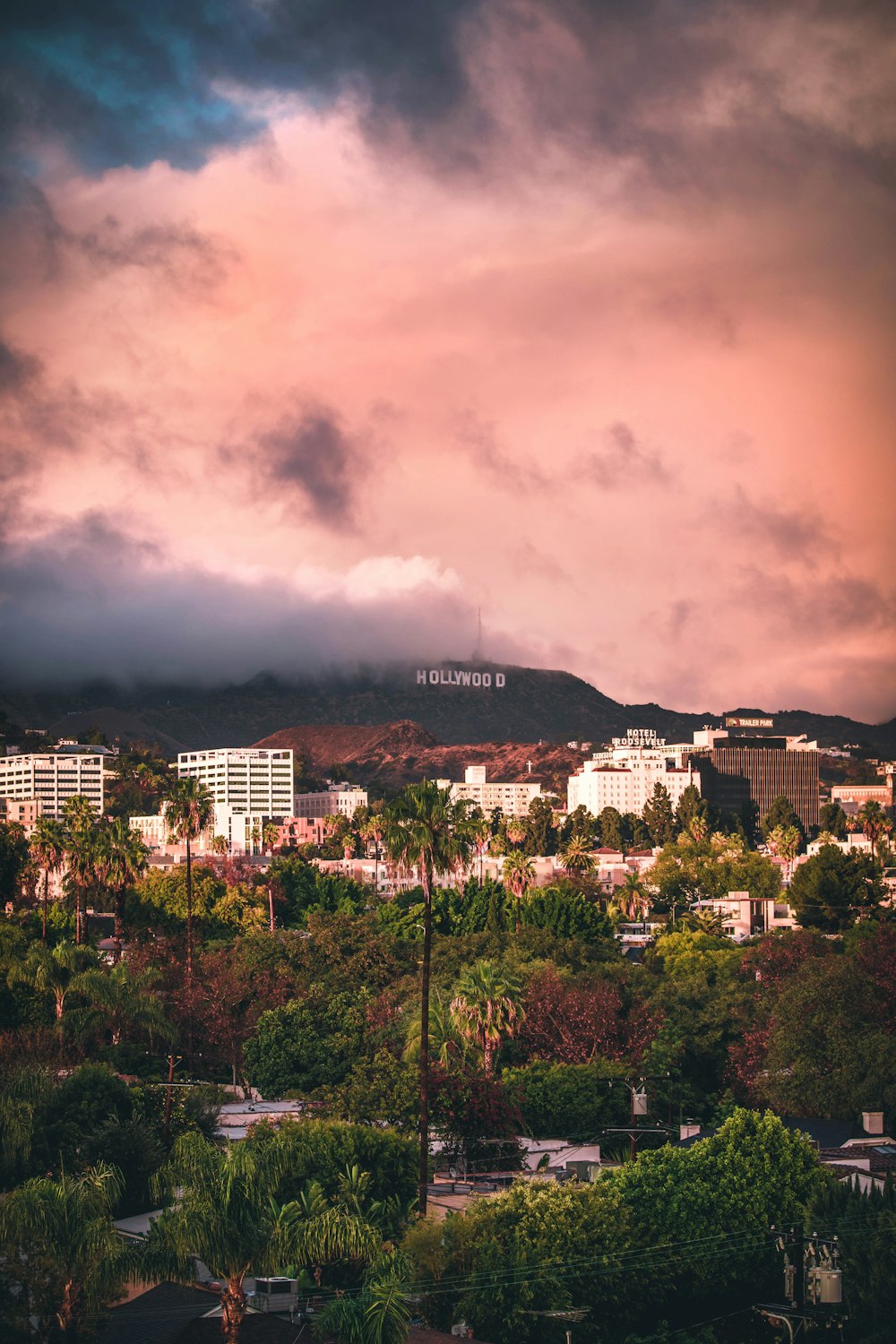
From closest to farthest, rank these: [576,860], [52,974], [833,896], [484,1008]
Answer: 1. [484,1008]
2. [52,974]
3. [833,896]
4. [576,860]

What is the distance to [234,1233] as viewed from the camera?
3288 centimetres

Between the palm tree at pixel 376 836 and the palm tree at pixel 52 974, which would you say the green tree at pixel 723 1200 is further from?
the palm tree at pixel 376 836

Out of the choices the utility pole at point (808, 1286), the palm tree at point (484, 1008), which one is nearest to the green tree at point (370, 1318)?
the utility pole at point (808, 1286)

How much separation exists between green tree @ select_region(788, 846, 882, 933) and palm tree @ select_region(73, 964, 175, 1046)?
66421mm

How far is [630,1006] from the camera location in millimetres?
73688

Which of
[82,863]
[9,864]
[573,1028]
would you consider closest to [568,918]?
[82,863]

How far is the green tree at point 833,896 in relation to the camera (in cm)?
12038

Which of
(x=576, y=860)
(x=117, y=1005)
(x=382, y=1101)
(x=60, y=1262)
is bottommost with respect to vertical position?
(x=382, y=1101)

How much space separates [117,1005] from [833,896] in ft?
238

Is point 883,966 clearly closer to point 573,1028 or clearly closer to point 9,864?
point 573,1028

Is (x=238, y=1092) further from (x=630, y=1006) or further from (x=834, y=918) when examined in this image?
(x=834, y=918)

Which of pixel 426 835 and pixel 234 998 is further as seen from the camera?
pixel 234 998

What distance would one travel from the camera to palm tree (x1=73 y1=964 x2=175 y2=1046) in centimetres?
6431

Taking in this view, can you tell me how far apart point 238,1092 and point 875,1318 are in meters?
40.0
